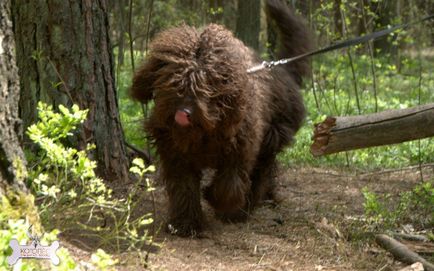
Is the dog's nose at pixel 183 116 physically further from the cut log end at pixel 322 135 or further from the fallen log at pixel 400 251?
the fallen log at pixel 400 251

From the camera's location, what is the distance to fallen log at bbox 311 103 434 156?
4.45 m

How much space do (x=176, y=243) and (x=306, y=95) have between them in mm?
7968

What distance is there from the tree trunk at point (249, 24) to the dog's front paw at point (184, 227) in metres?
7.83

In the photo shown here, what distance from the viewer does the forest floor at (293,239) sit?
437 cm

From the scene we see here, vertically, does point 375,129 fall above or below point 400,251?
above

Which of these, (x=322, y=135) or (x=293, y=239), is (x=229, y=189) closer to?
(x=293, y=239)

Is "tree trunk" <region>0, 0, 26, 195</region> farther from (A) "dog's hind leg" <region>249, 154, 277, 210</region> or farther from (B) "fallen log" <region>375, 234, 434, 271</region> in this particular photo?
(A) "dog's hind leg" <region>249, 154, 277, 210</region>

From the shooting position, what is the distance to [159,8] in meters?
13.7

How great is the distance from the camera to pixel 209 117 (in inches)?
176

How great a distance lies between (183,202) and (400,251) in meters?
1.65

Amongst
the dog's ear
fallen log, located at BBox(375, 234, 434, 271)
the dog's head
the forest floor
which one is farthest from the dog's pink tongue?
fallen log, located at BBox(375, 234, 434, 271)

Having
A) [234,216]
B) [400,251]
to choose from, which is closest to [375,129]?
[400,251]

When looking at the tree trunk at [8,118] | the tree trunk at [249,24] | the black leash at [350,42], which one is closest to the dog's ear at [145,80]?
the black leash at [350,42]

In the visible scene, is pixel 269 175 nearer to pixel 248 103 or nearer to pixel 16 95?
pixel 248 103
